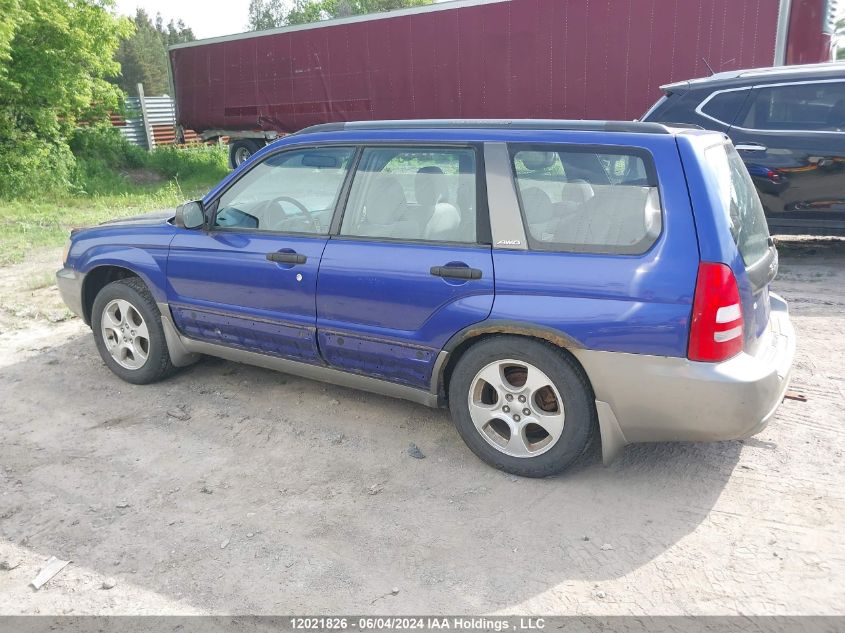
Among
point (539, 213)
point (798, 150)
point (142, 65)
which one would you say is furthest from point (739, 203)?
point (142, 65)

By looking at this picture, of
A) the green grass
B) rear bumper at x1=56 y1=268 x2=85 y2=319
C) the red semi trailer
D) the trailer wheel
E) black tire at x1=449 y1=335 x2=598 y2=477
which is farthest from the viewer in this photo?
the trailer wheel

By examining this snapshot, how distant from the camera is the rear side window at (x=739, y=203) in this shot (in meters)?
3.17

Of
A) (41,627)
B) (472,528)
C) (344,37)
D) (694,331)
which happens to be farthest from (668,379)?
(344,37)

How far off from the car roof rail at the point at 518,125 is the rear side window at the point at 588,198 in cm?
13

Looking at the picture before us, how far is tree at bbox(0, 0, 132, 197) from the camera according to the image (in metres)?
13.9

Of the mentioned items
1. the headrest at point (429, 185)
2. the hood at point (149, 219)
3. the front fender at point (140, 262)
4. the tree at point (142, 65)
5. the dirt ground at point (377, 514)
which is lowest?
the dirt ground at point (377, 514)

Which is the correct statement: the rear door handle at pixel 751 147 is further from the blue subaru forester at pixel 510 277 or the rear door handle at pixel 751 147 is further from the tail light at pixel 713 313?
the tail light at pixel 713 313

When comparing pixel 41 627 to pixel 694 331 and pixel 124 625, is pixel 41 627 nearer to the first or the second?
pixel 124 625

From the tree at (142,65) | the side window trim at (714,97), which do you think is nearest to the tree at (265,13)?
the tree at (142,65)

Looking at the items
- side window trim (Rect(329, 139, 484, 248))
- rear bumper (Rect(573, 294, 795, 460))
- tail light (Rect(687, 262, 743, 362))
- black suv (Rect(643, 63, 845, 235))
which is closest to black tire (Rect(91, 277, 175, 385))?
side window trim (Rect(329, 139, 484, 248))

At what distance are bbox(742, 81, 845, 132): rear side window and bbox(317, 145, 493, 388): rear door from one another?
4.66 metres

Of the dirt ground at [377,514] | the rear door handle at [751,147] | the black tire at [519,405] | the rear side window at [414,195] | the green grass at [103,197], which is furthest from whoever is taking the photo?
the green grass at [103,197]

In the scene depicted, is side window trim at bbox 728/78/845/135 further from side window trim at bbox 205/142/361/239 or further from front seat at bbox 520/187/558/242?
side window trim at bbox 205/142/361/239

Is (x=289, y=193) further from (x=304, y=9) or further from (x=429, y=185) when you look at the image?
(x=304, y=9)
